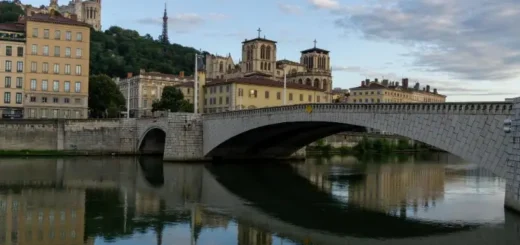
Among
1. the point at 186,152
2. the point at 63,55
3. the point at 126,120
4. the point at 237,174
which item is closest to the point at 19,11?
the point at 63,55

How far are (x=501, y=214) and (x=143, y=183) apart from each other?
19798 mm

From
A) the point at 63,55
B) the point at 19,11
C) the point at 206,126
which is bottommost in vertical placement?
the point at 206,126

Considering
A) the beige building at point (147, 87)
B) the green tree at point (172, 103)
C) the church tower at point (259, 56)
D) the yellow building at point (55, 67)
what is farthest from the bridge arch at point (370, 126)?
the church tower at point (259, 56)

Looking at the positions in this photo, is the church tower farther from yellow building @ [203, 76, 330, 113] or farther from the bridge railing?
the bridge railing

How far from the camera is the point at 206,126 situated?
1875 inches

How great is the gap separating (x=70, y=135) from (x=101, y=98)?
19.4 meters

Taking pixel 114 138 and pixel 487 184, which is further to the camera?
pixel 114 138

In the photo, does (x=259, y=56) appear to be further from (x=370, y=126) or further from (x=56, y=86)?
(x=370, y=126)

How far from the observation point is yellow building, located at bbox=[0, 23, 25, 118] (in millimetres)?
58656

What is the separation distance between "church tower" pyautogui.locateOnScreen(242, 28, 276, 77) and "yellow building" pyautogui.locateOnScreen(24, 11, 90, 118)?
A: 5216 cm

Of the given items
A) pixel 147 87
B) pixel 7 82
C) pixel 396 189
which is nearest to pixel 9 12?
pixel 147 87

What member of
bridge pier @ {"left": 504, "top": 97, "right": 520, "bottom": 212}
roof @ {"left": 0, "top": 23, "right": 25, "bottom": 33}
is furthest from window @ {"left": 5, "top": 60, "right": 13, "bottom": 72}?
bridge pier @ {"left": 504, "top": 97, "right": 520, "bottom": 212}

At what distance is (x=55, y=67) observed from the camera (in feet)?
197

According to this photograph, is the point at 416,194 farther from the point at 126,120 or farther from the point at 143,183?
the point at 126,120
